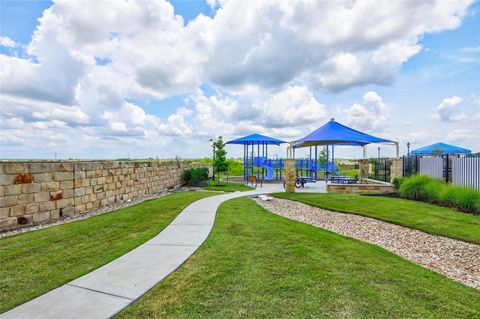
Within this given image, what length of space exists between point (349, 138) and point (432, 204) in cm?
414

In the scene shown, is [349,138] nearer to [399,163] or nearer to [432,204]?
→ [399,163]


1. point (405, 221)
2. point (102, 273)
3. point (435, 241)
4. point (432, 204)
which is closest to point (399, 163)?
point (432, 204)

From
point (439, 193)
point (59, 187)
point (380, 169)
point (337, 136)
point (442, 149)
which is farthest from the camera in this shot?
point (442, 149)

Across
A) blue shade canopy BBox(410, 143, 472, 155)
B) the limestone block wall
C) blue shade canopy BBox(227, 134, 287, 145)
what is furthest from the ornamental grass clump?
blue shade canopy BBox(410, 143, 472, 155)

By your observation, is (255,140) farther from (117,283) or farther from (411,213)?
(117,283)

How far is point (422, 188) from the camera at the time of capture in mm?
10000

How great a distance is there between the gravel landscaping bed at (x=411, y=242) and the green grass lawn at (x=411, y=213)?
0.96 feet

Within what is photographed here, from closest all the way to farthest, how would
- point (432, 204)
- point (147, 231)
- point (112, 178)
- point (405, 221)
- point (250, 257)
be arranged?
point (250, 257)
point (147, 231)
point (405, 221)
point (432, 204)
point (112, 178)

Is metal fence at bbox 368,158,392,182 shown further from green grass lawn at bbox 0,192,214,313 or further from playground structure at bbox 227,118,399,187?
green grass lawn at bbox 0,192,214,313

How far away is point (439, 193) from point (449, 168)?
1695 mm

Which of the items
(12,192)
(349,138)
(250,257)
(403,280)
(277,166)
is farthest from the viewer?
(277,166)

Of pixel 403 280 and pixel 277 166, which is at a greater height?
pixel 277 166

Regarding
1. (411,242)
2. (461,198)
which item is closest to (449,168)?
(461,198)

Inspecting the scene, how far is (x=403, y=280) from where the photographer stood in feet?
11.3
